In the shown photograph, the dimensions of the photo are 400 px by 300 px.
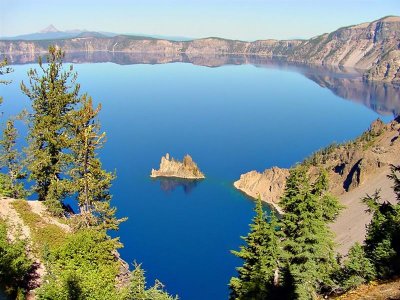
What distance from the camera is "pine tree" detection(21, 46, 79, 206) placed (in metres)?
40.2

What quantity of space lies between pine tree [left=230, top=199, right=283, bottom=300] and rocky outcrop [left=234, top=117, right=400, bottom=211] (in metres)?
77.4

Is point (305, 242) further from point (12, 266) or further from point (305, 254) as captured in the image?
point (12, 266)

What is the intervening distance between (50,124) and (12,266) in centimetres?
1953

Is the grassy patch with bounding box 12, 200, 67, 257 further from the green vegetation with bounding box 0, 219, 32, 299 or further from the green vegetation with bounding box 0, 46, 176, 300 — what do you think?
the green vegetation with bounding box 0, 219, 32, 299

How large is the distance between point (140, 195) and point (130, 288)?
106m

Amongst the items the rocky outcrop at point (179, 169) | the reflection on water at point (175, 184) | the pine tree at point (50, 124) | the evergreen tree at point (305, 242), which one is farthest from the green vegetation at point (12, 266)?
the rocky outcrop at point (179, 169)

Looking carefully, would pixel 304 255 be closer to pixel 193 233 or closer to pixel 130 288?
pixel 130 288

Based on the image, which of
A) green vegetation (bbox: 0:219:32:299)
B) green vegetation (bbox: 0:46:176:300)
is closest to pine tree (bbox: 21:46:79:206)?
green vegetation (bbox: 0:46:176:300)

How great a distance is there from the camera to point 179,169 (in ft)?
501

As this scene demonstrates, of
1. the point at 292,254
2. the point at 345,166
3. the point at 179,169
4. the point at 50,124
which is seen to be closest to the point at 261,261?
the point at 292,254

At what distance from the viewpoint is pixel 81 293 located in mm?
20812

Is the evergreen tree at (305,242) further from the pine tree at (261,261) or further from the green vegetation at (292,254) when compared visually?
the pine tree at (261,261)

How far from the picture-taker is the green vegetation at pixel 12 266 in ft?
77.4

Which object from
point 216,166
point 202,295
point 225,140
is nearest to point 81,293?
point 202,295
